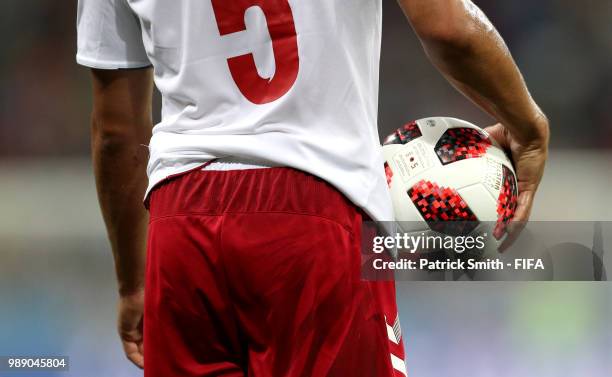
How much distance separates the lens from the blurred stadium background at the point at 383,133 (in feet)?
14.0

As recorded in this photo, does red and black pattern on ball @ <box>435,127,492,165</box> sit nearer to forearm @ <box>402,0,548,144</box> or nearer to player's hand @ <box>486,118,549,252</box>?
player's hand @ <box>486,118,549,252</box>

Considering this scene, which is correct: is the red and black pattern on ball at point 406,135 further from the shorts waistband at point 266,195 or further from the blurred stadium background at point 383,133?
the blurred stadium background at point 383,133

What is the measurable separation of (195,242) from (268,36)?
358 millimetres

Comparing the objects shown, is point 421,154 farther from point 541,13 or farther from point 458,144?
point 541,13

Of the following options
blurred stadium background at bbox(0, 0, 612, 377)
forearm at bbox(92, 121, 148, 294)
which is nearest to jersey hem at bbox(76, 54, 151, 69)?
forearm at bbox(92, 121, 148, 294)

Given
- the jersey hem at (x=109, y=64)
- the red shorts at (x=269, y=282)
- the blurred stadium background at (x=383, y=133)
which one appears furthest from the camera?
the blurred stadium background at (x=383, y=133)

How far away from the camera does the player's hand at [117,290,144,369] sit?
199 centimetres

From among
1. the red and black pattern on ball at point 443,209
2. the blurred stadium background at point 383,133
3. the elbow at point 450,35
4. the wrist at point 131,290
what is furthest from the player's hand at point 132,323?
the blurred stadium background at point 383,133

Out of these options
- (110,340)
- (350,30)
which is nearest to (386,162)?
(350,30)

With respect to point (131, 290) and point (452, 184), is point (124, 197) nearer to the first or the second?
point (131, 290)

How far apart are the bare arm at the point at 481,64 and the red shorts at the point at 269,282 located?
0.98 feet

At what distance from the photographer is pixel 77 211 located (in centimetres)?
614

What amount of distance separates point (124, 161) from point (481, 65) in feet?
2.54

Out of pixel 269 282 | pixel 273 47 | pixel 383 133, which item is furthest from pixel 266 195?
pixel 383 133
